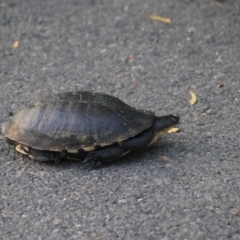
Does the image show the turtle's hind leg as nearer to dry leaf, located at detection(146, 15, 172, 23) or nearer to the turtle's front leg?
the turtle's front leg

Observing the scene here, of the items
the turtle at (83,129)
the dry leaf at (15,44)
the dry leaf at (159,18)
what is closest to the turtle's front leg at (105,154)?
the turtle at (83,129)

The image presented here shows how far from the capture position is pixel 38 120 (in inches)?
181

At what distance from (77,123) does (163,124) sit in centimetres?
62

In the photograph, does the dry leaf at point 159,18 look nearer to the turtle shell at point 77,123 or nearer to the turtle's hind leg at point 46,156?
the turtle shell at point 77,123

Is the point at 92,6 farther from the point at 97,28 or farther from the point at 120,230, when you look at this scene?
the point at 120,230

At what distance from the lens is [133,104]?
555 cm

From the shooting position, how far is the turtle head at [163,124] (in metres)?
4.69

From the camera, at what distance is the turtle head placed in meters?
4.69

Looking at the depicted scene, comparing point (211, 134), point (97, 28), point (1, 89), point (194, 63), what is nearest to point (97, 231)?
point (211, 134)

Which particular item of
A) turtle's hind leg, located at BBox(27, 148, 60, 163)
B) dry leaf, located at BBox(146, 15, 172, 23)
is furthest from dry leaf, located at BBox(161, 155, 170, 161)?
dry leaf, located at BBox(146, 15, 172, 23)

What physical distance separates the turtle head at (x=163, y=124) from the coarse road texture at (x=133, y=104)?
172 mm

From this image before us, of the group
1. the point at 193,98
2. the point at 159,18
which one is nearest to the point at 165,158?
the point at 193,98

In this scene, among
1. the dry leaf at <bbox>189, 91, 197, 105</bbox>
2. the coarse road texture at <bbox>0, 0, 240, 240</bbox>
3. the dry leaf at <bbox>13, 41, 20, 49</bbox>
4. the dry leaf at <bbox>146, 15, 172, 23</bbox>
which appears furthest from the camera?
the dry leaf at <bbox>146, 15, 172, 23</bbox>

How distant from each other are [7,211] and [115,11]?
3761mm
